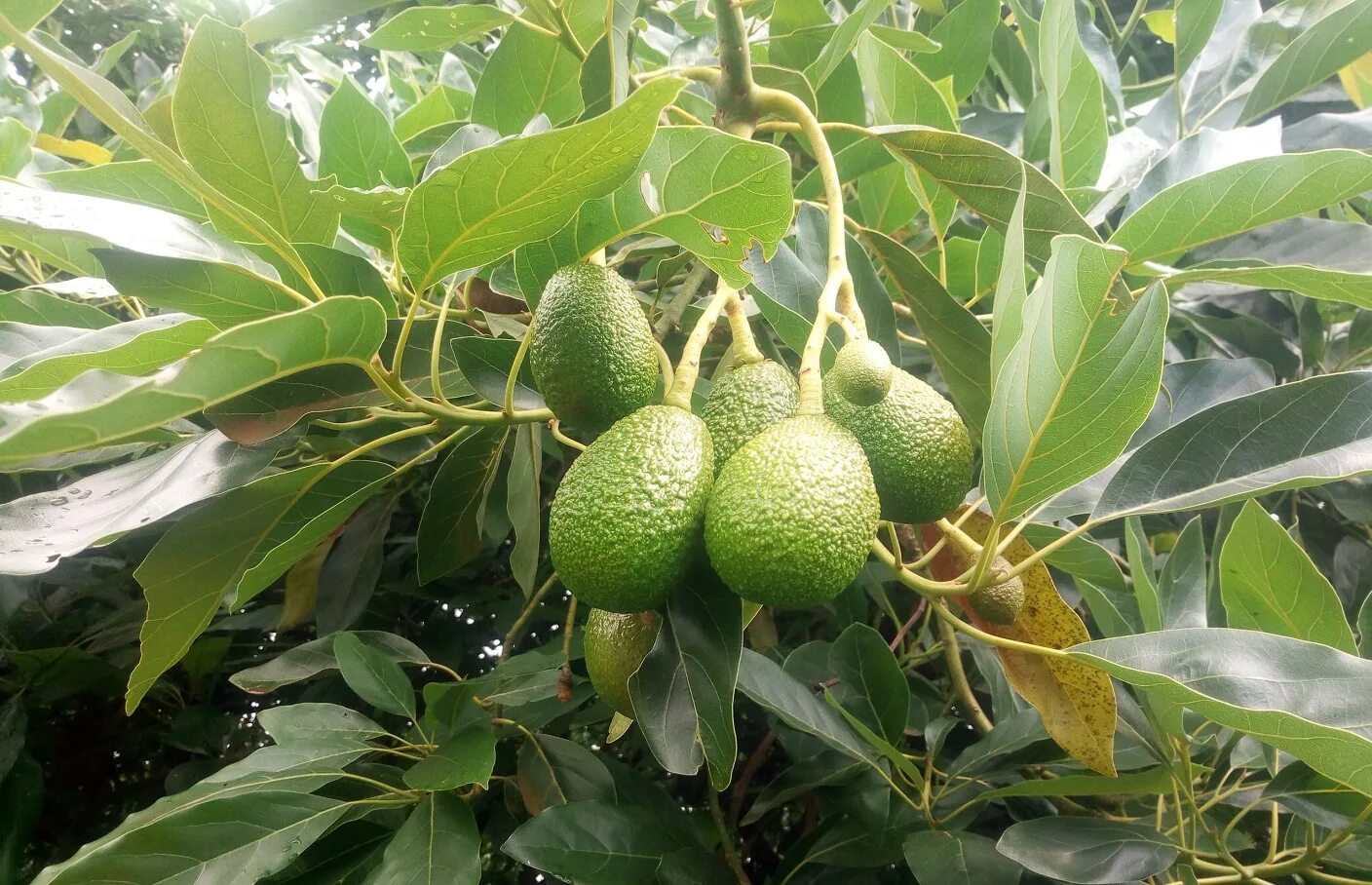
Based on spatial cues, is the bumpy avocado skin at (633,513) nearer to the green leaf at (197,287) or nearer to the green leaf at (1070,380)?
the green leaf at (1070,380)

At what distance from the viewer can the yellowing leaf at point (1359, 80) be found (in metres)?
1.33

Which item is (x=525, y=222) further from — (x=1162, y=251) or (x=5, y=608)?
(x=5, y=608)

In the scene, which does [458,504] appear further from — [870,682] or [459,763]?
[870,682]

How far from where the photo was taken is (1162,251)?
0.88m

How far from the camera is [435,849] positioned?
900mm

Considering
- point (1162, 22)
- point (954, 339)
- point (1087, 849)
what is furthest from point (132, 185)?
point (1162, 22)

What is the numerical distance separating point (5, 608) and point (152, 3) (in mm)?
2963

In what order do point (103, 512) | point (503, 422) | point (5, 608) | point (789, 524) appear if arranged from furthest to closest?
point (5, 608) → point (503, 422) → point (103, 512) → point (789, 524)

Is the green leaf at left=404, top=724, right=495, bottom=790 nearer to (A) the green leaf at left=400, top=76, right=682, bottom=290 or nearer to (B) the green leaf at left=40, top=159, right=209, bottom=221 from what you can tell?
(A) the green leaf at left=400, top=76, right=682, bottom=290

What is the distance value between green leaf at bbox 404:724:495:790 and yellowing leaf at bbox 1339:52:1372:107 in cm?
168

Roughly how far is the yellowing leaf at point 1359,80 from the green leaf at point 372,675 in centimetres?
175

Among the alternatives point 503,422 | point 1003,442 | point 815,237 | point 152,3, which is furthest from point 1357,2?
point 152,3

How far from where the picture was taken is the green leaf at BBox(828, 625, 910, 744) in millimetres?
1019

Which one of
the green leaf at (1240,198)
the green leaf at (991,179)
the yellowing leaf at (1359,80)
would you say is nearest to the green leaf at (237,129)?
the green leaf at (991,179)
